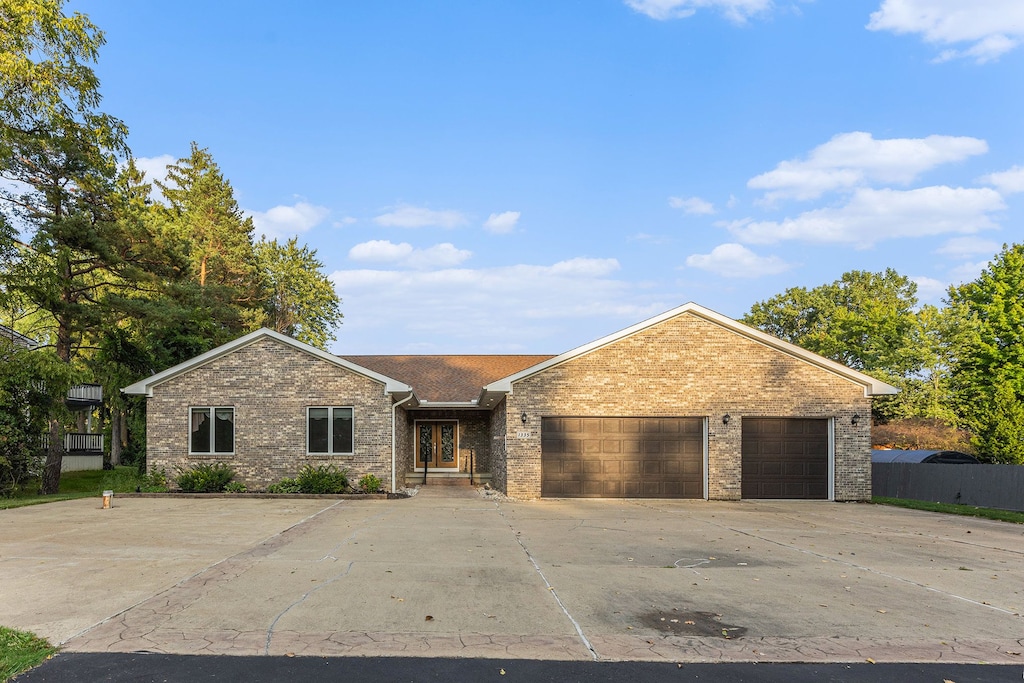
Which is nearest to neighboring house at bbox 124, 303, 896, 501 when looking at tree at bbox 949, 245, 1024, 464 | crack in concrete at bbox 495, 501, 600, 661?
crack in concrete at bbox 495, 501, 600, 661

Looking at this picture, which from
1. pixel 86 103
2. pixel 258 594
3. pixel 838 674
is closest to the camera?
pixel 838 674

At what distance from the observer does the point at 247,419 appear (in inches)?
750

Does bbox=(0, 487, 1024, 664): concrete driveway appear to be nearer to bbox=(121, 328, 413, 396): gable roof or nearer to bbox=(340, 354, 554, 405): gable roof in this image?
bbox=(121, 328, 413, 396): gable roof

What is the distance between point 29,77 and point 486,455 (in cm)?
1689

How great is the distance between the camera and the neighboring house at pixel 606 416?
727 inches

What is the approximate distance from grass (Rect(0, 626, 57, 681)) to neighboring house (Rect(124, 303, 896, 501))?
43.2ft

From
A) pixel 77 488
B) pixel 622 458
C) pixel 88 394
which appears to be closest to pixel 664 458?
pixel 622 458

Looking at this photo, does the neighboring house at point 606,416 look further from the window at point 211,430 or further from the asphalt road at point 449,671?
the asphalt road at point 449,671

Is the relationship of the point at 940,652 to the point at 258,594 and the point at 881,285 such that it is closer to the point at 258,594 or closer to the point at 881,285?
→ the point at 258,594

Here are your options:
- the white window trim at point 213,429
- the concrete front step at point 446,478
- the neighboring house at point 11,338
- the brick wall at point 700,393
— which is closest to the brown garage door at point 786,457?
the brick wall at point 700,393

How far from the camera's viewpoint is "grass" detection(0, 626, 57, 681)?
4.81 m

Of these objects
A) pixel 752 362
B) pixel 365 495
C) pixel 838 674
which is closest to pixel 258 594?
pixel 838 674

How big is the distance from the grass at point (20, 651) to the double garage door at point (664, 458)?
45.3 ft

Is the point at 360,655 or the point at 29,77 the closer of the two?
the point at 360,655
